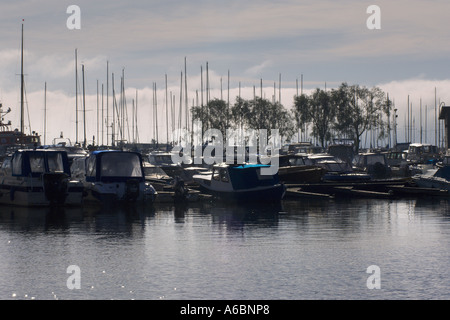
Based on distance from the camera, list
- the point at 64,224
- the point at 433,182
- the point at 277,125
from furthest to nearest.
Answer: the point at 277,125
the point at 433,182
the point at 64,224

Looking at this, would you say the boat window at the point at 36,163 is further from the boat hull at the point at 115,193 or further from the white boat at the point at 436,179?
the white boat at the point at 436,179

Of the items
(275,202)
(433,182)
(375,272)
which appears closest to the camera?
(375,272)

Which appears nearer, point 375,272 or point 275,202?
point 375,272

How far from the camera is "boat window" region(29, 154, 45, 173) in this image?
119ft

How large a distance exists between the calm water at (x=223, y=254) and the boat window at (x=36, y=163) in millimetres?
2437

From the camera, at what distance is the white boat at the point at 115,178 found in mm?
36562

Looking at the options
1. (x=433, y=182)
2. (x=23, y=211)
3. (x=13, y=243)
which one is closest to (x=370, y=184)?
(x=433, y=182)

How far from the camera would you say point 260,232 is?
26.8 meters

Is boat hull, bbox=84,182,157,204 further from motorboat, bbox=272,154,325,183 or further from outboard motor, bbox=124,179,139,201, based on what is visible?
motorboat, bbox=272,154,325,183

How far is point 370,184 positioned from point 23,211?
23.4 m

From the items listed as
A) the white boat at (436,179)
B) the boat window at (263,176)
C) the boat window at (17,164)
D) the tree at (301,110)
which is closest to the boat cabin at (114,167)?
the boat window at (17,164)

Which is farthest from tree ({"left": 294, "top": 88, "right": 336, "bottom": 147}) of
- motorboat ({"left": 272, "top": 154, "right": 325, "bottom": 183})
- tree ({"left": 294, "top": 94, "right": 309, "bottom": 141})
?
motorboat ({"left": 272, "top": 154, "right": 325, "bottom": 183})

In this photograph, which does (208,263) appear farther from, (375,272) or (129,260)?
(375,272)

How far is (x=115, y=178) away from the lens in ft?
121
